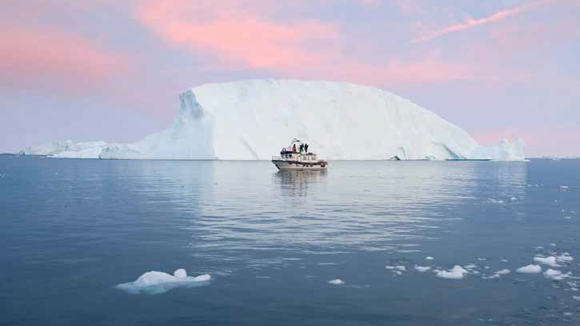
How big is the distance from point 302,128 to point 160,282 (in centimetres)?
11722

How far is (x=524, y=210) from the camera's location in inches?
1155

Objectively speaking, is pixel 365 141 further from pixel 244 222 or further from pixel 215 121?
pixel 244 222

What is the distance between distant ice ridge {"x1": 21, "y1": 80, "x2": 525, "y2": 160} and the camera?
122 metres

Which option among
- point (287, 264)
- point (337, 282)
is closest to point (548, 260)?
point (337, 282)

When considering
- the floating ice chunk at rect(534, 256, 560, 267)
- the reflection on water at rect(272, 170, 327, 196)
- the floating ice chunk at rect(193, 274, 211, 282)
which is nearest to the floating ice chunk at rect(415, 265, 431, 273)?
the floating ice chunk at rect(534, 256, 560, 267)

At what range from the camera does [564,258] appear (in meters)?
15.5

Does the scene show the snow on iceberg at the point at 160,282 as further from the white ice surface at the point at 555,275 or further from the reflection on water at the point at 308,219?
the white ice surface at the point at 555,275

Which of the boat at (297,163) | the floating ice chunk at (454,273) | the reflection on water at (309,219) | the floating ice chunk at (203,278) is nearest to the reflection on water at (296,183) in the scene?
the reflection on water at (309,219)

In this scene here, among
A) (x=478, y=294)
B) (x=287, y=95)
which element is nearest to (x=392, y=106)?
(x=287, y=95)

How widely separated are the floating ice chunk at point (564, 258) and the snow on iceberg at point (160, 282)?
10.4 meters

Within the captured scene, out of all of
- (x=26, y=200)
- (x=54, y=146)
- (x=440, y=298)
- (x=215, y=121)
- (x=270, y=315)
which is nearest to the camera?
(x=270, y=315)

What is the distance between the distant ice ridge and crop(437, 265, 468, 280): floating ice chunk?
106 meters

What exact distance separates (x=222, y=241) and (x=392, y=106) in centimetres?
13188

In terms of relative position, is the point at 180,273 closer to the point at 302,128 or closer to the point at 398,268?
the point at 398,268
